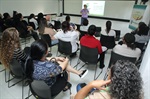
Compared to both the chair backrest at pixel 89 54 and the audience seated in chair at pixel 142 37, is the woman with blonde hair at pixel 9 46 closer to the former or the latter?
the chair backrest at pixel 89 54

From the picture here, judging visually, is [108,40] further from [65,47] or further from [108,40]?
[65,47]

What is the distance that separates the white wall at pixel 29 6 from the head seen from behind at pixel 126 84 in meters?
6.21

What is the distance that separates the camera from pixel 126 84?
2.53 feet

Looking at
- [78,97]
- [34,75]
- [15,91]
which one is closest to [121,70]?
[78,97]

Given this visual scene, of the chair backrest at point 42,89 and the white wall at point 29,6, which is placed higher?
the white wall at point 29,6

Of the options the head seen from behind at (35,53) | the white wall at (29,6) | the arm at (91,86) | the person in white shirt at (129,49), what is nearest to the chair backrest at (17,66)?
the head seen from behind at (35,53)

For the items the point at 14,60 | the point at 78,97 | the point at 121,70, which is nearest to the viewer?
the point at 121,70

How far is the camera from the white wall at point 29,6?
5.53 m

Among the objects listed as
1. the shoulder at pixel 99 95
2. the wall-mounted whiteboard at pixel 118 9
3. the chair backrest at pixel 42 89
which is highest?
the wall-mounted whiteboard at pixel 118 9

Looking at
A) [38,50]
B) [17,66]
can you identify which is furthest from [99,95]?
[17,66]

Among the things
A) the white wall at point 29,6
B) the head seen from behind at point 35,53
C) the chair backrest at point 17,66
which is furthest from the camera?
the white wall at point 29,6

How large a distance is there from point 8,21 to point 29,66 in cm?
344

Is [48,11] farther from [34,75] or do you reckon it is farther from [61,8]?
[34,75]

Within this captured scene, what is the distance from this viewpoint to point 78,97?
3.33 ft
